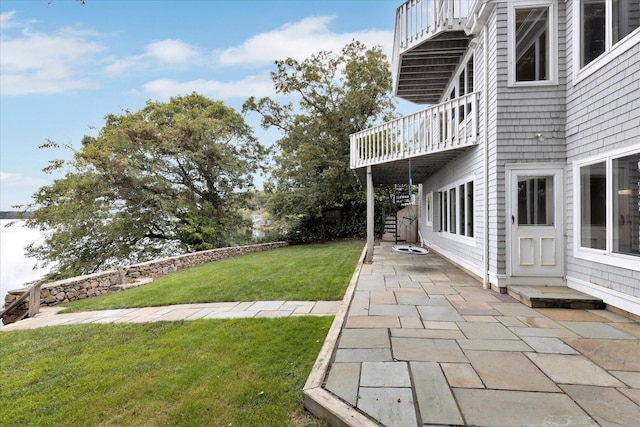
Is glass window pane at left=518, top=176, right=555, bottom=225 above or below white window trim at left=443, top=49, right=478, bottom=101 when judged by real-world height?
below

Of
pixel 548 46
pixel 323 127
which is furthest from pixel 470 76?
pixel 323 127

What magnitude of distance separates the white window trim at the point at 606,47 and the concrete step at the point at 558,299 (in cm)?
294

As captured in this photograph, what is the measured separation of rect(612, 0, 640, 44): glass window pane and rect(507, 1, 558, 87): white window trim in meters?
0.92

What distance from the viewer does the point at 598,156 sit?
4.12 metres

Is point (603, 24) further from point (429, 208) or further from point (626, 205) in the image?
point (429, 208)

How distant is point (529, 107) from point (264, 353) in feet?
16.8

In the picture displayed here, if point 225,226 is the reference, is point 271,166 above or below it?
above

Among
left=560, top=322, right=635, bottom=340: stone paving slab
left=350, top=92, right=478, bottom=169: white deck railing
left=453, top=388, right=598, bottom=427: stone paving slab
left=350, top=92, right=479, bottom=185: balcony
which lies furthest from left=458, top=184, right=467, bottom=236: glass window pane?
left=453, top=388, right=598, bottom=427: stone paving slab

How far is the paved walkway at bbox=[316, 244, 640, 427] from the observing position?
199cm

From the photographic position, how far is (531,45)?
503cm

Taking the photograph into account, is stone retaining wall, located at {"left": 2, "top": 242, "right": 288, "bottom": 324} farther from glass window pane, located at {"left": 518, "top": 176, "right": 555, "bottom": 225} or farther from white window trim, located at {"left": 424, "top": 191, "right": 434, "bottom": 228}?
glass window pane, located at {"left": 518, "top": 176, "right": 555, "bottom": 225}

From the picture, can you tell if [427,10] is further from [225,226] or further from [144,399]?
[225,226]

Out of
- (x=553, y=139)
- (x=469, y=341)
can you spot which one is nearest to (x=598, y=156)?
(x=553, y=139)

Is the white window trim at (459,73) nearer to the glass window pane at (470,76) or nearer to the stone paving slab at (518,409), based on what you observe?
the glass window pane at (470,76)
